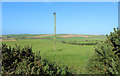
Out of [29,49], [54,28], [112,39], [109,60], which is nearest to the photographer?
[109,60]

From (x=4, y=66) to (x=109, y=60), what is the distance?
345cm

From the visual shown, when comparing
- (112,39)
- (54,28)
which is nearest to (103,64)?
(112,39)

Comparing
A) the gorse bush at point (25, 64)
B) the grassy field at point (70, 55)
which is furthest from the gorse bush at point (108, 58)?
the gorse bush at point (25, 64)

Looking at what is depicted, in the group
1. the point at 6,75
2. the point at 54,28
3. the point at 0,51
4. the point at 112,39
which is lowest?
the point at 6,75

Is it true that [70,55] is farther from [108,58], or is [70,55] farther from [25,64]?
[108,58]

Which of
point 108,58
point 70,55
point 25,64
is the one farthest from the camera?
point 70,55

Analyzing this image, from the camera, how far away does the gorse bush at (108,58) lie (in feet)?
10.1

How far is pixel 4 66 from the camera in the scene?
3.97 meters

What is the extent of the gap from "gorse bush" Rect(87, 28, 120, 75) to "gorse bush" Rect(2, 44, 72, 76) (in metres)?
1.12

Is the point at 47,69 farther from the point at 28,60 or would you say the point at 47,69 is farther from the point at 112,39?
the point at 112,39

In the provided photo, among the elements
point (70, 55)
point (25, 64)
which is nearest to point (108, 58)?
point (25, 64)

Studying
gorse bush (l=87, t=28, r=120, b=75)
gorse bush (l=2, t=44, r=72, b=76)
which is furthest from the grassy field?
gorse bush (l=87, t=28, r=120, b=75)

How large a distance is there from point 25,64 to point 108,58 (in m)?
2.58

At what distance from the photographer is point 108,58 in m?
3.27
